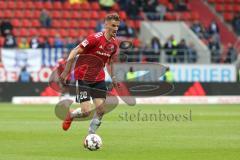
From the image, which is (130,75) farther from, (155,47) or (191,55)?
(191,55)

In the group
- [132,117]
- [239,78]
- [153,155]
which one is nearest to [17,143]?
[153,155]

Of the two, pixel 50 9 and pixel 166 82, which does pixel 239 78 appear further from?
pixel 50 9

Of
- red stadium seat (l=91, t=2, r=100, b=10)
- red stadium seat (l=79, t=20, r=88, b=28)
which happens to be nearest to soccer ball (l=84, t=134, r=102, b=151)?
red stadium seat (l=79, t=20, r=88, b=28)

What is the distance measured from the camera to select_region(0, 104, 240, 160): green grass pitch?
1265 centimetres

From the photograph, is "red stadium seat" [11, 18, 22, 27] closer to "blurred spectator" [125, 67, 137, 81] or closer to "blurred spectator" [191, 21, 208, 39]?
"blurred spectator" [125, 67, 137, 81]

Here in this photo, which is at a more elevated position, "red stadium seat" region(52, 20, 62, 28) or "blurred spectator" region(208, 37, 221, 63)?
"red stadium seat" region(52, 20, 62, 28)

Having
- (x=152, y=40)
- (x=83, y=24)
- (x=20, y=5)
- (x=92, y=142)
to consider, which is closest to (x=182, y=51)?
(x=152, y=40)

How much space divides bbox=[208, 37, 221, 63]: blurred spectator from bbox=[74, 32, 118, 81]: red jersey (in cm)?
2370

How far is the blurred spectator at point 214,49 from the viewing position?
122 feet

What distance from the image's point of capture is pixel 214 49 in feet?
124

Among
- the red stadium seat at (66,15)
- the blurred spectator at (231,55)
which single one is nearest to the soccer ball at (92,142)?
the blurred spectator at (231,55)

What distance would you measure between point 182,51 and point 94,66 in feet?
73.8

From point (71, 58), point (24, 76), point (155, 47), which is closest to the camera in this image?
point (71, 58)

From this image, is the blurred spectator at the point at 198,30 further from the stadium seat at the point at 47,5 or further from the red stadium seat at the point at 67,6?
the stadium seat at the point at 47,5
